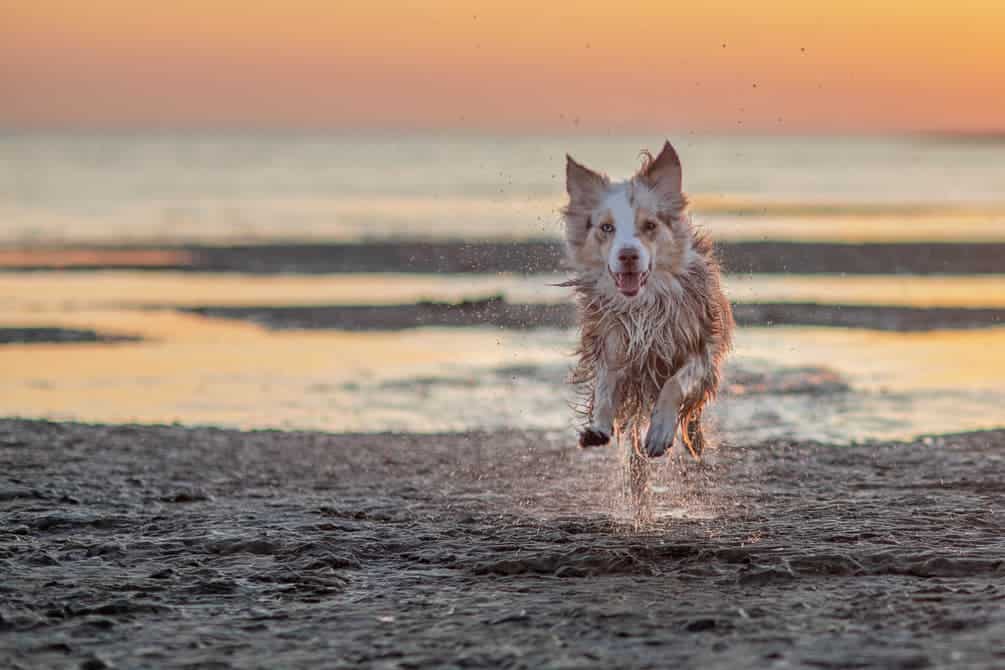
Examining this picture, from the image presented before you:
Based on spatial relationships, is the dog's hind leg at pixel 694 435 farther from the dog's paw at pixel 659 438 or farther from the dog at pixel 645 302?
the dog's paw at pixel 659 438

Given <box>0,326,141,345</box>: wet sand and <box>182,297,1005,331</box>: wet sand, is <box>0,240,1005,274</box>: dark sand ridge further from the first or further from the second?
<box>0,326,141,345</box>: wet sand

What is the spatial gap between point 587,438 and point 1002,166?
7545 centimetres

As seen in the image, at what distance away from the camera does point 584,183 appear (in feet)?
26.7

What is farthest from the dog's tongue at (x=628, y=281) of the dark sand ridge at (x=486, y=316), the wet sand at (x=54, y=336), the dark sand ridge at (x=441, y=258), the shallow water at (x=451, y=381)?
the dark sand ridge at (x=441, y=258)

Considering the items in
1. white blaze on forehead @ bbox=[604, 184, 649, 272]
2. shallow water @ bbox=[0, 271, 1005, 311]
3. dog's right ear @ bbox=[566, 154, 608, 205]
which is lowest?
shallow water @ bbox=[0, 271, 1005, 311]

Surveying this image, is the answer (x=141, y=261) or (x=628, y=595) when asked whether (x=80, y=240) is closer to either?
(x=141, y=261)

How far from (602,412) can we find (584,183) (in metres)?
1.29

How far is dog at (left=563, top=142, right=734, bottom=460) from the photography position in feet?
25.9

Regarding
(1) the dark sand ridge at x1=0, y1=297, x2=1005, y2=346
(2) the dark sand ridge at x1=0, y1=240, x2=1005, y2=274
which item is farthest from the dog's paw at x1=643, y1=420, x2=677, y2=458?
(2) the dark sand ridge at x1=0, y1=240, x2=1005, y2=274

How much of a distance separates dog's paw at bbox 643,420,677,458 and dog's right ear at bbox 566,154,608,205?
133 centimetres

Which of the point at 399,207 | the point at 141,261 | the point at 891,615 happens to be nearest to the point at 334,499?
the point at 891,615

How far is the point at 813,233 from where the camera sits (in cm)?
3297

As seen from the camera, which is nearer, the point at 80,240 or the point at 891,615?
the point at 891,615

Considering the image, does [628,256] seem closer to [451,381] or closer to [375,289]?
[451,381]
